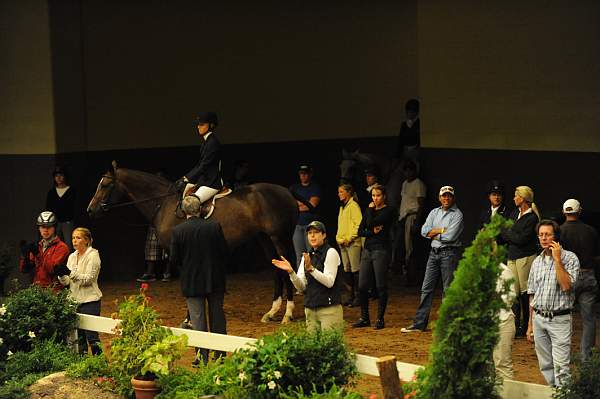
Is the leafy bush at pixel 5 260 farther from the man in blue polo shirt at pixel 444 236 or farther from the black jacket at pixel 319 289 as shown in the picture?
the black jacket at pixel 319 289

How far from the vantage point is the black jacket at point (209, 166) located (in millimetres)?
15180

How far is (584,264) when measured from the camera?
12195mm

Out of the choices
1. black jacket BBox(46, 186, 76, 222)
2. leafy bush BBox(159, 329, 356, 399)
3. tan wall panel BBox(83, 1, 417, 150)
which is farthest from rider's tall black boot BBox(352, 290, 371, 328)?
tan wall panel BBox(83, 1, 417, 150)

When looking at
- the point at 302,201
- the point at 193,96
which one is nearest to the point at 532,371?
the point at 302,201

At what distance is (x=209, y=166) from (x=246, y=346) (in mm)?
5385

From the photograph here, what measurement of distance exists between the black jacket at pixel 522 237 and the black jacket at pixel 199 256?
128 inches

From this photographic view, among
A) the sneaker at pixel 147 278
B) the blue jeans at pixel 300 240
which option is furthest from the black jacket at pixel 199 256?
the sneaker at pixel 147 278

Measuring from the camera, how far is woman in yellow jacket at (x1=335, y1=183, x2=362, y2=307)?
16.2 meters

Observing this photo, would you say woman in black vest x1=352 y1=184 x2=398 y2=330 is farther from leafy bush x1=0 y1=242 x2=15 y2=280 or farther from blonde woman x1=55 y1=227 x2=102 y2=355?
leafy bush x1=0 y1=242 x2=15 y2=280

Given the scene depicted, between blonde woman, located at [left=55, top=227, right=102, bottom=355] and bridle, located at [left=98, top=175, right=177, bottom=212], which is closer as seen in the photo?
blonde woman, located at [left=55, top=227, right=102, bottom=355]

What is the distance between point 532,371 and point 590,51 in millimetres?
5441

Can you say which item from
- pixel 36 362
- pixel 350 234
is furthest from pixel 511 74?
pixel 36 362

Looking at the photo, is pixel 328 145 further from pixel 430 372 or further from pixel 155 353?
pixel 430 372

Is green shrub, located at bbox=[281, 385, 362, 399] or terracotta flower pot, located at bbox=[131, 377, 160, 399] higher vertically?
green shrub, located at bbox=[281, 385, 362, 399]
